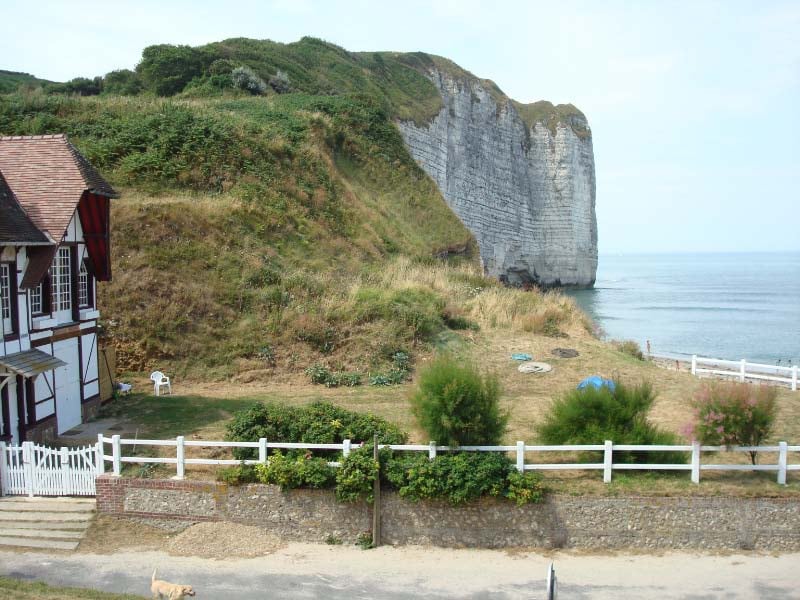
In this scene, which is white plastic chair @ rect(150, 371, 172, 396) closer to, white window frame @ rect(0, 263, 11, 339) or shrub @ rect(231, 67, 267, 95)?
white window frame @ rect(0, 263, 11, 339)

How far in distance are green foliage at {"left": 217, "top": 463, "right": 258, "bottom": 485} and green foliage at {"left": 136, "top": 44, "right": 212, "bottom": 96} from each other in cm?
4017

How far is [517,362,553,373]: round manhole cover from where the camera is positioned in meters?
23.1

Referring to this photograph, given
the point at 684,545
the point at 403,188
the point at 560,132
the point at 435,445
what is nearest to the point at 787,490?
the point at 684,545

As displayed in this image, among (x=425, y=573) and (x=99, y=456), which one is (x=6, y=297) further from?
(x=425, y=573)

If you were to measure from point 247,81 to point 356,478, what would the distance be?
41.7 m

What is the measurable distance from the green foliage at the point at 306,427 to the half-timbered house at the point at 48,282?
4599 mm

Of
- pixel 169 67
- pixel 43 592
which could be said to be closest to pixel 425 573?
pixel 43 592

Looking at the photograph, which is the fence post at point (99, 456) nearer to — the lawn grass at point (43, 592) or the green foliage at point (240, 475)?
the green foliage at point (240, 475)

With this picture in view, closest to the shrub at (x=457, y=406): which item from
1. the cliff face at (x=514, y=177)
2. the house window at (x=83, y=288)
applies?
the house window at (x=83, y=288)

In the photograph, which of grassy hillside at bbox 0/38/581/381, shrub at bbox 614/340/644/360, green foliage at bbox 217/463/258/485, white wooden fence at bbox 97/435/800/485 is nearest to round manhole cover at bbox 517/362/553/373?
grassy hillside at bbox 0/38/581/381

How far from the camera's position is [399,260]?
Answer: 1339 inches

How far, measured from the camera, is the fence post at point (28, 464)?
46.7ft

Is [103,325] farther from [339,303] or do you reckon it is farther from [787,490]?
[787,490]

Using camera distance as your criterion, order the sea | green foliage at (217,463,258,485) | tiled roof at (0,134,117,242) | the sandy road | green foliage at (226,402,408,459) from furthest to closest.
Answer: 1. the sea
2. tiled roof at (0,134,117,242)
3. green foliage at (226,402,408,459)
4. green foliage at (217,463,258,485)
5. the sandy road
